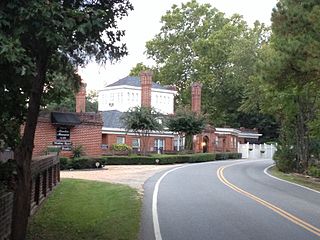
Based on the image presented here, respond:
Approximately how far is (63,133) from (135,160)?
7780 mm

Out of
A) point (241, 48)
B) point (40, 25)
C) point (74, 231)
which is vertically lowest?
point (74, 231)

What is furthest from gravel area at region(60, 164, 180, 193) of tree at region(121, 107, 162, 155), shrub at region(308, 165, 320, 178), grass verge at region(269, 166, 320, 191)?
tree at region(121, 107, 162, 155)

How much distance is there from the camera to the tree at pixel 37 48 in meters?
6.67

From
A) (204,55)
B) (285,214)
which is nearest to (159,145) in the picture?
(204,55)

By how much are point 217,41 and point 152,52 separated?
42.6 ft

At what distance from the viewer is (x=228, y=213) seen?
48.8 ft

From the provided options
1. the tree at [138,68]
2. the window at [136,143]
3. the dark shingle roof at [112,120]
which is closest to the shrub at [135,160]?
the window at [136,143]

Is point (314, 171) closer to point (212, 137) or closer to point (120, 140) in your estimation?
point (120, 140)

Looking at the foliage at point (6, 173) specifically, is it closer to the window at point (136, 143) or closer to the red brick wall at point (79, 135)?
the red brick wall at point (79, 135)

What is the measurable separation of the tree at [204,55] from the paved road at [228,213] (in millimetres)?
58335

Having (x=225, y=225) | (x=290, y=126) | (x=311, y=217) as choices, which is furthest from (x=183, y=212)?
(x=290, y=126)

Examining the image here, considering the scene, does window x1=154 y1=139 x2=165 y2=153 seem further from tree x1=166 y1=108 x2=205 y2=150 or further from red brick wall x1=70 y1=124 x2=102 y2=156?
red brick wall x1=70 y1=124 x2=102 y2=156

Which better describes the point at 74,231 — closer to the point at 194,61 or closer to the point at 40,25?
the point at 40,25

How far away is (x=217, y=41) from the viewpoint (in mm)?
85188
